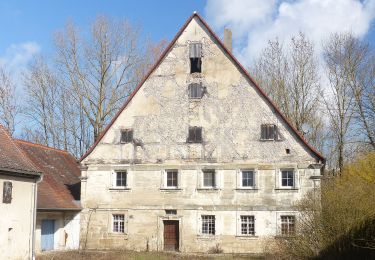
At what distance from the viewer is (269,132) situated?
90.4 ft

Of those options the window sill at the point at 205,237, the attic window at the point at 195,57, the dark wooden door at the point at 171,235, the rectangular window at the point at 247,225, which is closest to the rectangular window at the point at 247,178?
the rectangular window at the point at 247,225

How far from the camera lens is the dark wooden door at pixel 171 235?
28.0 m

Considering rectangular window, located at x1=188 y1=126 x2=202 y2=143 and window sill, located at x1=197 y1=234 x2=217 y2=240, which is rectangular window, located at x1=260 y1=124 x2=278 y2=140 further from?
window sill, located at x1=197 y1=234 x2=217 y2=240

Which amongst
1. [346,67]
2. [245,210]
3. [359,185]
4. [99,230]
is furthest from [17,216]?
[346,67]

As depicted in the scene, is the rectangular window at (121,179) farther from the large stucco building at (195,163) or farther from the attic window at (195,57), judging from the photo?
the attic window at (195,57)

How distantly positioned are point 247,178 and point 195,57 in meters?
7.40

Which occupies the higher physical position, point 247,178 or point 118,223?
point 247,178

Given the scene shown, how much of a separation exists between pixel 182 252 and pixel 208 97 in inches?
338

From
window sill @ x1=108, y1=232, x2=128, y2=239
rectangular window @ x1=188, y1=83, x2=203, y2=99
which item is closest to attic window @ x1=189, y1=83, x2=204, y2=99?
rectangular window @ x1=188, y1=83, x2=203, y2=99

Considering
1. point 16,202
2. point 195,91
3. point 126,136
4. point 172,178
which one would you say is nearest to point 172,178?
point 172,178

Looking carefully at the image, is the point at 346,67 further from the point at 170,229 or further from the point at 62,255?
the point at 62,255

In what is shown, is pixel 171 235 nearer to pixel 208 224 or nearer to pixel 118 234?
pixel 208 224

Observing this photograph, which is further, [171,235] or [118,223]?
[118,223]

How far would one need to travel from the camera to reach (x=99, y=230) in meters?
28.6
